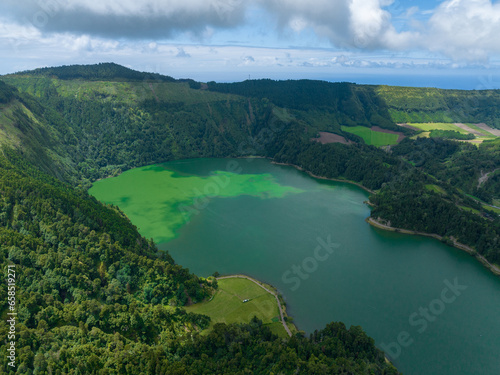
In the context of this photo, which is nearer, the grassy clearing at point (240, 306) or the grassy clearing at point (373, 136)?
the grassy clearing at point (240, 306)

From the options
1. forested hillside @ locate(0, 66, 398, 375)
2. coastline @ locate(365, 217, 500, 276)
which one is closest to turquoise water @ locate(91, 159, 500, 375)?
coastline @ locate(365, 217, 500, 276)

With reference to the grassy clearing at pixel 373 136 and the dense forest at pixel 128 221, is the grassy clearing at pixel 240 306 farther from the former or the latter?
the grassy clearing at pixel 373 136

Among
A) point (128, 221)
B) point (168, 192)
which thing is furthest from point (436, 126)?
point (128, 221)

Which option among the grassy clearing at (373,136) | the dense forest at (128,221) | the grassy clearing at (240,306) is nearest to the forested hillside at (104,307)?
the dense forest at (128,221)

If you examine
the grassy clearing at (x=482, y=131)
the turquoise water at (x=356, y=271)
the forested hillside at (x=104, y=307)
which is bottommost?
the turquoise water at (x=356, y=271)

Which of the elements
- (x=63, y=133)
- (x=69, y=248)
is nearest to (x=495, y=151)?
(x=69, y=248)

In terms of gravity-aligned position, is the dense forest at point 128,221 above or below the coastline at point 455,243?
above
